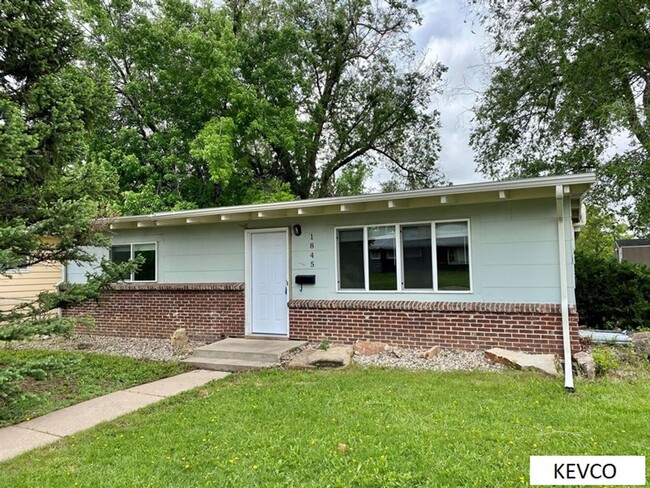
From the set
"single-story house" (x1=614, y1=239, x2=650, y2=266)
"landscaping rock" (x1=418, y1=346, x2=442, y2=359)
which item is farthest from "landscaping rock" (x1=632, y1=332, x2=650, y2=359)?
"single-story house" (x1=614, y1=239, x2=650, y2=266)

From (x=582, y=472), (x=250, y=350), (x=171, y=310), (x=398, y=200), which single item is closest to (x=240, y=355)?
(x=250, y=350)

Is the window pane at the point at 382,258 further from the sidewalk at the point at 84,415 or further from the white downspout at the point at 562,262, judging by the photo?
the sidewalk at the point at 84,415

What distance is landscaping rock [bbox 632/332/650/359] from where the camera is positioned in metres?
6.37

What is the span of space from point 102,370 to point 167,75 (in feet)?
33.4

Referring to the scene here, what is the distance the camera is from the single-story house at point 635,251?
19.5 meters

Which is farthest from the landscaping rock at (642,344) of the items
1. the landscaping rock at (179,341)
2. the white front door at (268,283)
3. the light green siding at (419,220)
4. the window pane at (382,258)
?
the landscaping rock at (179,341)

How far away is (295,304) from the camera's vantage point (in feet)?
26.1

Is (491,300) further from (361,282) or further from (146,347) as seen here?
(146,347)

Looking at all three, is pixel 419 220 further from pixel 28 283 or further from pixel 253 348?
pixel 28 283

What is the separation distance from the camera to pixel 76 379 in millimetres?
6289

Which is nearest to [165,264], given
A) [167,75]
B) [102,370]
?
[102,370]

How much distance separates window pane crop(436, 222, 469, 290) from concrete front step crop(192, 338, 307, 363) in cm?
273

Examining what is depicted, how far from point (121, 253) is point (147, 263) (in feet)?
2.79

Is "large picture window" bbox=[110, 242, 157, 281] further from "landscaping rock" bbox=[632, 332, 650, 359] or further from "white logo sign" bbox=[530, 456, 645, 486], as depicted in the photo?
"landscaping rock" bbox=[632, 332, 650, 359]
